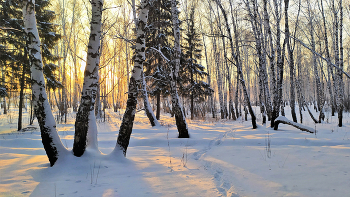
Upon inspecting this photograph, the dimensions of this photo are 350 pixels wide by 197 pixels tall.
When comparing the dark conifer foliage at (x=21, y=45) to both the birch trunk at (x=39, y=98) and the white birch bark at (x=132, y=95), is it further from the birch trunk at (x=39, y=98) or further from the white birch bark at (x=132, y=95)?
the white birch bark at (x=132, y=95)

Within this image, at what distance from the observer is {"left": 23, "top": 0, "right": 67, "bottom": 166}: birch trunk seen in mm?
3656

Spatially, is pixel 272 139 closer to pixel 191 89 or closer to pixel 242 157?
pixel 242 157

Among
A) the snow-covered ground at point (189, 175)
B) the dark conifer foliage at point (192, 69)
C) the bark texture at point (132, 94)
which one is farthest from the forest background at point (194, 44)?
the snow-covered ground at point (189, 175)

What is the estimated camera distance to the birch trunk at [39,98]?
144 inches

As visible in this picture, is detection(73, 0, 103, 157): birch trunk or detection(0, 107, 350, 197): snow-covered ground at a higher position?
detection(73, 0, 103, 157): birch trunk

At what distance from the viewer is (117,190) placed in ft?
9.01

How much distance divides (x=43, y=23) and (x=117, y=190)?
1238 centimetres

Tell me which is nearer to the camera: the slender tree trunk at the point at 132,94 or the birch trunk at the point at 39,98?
the birch trunk at the point at 39,98

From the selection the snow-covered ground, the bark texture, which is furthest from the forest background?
the snow-covered ground

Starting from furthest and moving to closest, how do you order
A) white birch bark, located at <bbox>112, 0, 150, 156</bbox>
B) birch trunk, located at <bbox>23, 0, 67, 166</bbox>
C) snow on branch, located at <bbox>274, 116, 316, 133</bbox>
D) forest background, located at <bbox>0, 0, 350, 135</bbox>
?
1. forest background, located at <bbox>0, 0, 350, 135</bbox>
2. snow on branch, located at <bbox>274, 116, 316, 133</bbox>
3. white birch bark, located at <bbox>112, 0, 150, 156</bbox>
4. birch trunk, located at <bbox>23, 0, 67, 166</bbox>

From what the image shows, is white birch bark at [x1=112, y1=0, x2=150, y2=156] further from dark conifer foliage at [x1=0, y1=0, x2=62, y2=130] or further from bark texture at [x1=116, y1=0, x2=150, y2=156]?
dark conifer foliage at [x1=0, y1=0, x2=62, y2=130]

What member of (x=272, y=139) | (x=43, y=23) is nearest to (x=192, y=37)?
(x=43, y=23)

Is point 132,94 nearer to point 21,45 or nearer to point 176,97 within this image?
point 176,97

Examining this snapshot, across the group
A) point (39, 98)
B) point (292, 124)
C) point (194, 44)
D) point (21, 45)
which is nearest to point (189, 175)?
point (39, 98)
